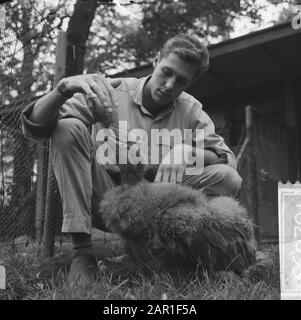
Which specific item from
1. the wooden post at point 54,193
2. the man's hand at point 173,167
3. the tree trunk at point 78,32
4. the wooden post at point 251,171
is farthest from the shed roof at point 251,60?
the man's hand at point 173,167

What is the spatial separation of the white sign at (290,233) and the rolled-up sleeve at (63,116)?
617mm

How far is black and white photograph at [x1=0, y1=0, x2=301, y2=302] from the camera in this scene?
1226 millimetres

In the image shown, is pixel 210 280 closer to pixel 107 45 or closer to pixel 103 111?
pixel 103 111

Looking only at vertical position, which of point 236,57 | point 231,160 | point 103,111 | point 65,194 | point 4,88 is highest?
point 236,57

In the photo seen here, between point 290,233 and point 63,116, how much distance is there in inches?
31.2

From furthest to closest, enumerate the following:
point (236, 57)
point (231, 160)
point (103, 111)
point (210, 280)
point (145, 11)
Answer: point (236, 57) → point (145, 11) → point (231, 160) → point (103, 111) → point (210, 280)

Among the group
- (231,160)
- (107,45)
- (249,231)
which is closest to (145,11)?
(107,45)

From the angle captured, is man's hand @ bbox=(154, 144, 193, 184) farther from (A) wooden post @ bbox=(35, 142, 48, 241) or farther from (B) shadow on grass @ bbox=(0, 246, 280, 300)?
(A) wooden post @ bbox=(35, 142, 48, 241)

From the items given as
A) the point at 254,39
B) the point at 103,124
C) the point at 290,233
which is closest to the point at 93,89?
the point at 103,124

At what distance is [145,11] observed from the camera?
2.39 m

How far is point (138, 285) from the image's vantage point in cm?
126

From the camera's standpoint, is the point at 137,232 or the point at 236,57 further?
the point at 236,57

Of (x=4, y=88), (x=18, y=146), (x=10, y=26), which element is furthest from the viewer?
(x=18, y=146)

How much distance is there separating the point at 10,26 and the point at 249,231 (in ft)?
3.76
